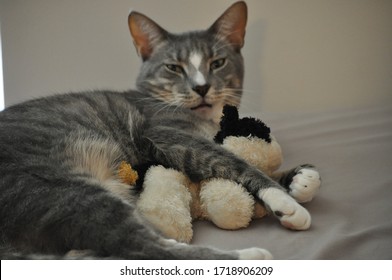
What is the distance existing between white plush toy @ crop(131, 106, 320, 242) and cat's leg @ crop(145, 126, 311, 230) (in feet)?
0.10

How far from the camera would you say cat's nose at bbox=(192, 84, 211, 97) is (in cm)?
129

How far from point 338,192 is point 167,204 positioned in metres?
0.52

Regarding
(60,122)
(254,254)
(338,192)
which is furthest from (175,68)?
(254,254)

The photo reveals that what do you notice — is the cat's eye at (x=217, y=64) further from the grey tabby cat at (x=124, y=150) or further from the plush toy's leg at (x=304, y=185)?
the plush toy's leg at (x=304, y=185)

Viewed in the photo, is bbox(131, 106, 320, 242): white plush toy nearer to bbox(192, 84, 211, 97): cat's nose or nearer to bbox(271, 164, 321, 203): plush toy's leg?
bbox(271, 164, 321, 203): plush toy's leg

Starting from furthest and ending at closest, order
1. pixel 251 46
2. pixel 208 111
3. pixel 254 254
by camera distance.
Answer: pixel 251 46
pixel 208 111
pixel 254 254

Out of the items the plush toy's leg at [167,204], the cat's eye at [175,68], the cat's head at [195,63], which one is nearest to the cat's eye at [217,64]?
the cat's head at [195,63]

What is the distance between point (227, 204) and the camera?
95 cm

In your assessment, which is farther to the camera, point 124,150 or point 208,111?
point 208,111

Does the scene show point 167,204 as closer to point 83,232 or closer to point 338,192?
point 83,232

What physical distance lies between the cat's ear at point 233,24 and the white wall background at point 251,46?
0.70ft

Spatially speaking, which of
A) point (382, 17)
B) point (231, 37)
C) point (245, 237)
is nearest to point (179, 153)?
point (245, 237)

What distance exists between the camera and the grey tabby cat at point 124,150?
81cm

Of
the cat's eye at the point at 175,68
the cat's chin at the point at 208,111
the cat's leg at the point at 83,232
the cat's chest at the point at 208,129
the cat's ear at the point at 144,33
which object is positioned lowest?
the cat's leg at the point at 83,232
